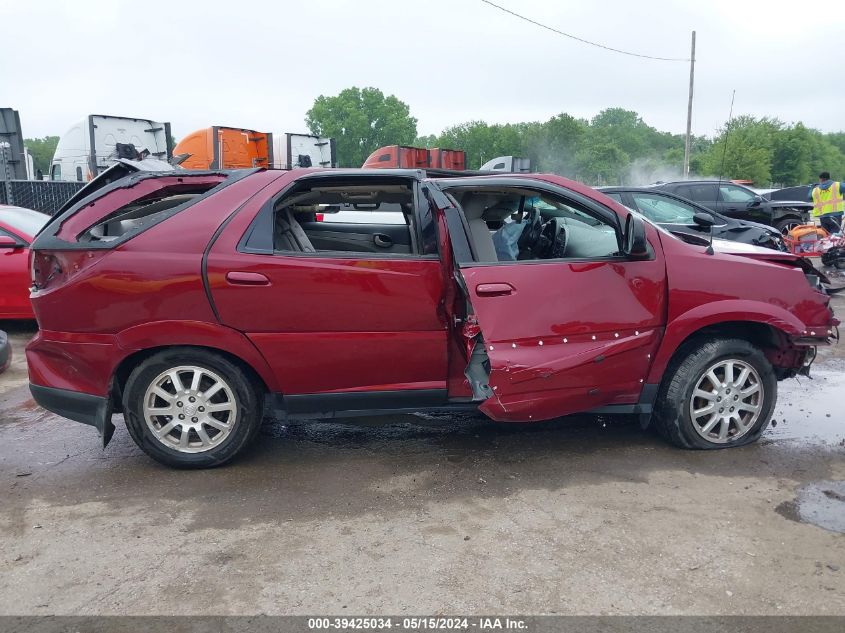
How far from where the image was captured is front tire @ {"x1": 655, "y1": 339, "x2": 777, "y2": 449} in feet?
13.8

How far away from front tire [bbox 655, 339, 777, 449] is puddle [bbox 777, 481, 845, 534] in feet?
1.93

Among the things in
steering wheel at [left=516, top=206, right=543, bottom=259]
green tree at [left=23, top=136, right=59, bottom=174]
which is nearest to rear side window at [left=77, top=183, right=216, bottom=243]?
steering wheel at [left=516, top=206, right=543, bottom=259]

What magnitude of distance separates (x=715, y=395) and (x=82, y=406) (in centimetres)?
382

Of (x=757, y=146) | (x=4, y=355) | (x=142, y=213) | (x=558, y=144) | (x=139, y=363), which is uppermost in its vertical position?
(x=558, y=144)

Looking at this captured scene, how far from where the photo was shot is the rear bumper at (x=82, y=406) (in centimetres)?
398

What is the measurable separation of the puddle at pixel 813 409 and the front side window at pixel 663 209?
340 cm

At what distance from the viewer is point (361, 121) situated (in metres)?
80.6

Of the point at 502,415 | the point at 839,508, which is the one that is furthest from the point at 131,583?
the point at 839,508

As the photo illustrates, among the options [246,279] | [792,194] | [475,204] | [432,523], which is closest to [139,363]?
[246,279]

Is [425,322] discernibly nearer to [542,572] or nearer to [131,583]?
[542,572]

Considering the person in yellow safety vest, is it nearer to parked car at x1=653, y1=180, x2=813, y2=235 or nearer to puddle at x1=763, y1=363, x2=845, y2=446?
parked car at x1=653, y1=180, x2=813, y2=235

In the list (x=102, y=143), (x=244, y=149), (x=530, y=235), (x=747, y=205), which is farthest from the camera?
(x=244, y=149)

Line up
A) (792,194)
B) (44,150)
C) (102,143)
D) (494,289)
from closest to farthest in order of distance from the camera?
(494,289), (102,143), (792,194), (44,150)

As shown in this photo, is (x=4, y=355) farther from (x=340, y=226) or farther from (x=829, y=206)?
(x=829, y=206)
